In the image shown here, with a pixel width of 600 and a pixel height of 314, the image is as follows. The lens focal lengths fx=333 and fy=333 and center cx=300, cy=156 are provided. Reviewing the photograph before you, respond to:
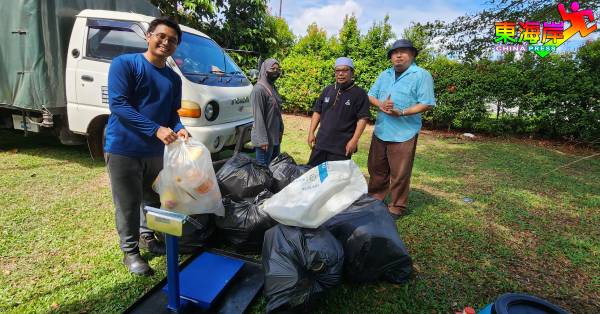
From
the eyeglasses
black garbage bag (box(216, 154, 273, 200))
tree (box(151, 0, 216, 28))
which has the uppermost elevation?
tree (box(151, 0, 216, 28))

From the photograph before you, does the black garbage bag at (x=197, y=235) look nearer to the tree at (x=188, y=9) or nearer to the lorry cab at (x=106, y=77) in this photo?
the lorry cab at (x=106, y=77)

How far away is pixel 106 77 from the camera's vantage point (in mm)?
3990

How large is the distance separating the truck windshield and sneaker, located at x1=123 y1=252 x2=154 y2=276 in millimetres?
2191

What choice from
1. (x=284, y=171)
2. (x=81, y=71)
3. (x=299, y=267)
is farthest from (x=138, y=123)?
(x=81, y=71)

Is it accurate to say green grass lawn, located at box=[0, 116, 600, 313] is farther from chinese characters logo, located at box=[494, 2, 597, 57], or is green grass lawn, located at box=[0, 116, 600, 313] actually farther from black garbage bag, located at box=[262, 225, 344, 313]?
chinese characters logo, located at box=[494, 2, 597, 57]

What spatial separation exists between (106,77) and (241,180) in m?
2.43

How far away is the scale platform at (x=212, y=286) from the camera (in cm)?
199

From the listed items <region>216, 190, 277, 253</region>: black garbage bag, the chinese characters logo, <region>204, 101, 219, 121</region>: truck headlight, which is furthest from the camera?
the chinese characters logo

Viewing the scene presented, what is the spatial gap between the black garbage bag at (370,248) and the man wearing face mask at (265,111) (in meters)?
1.33

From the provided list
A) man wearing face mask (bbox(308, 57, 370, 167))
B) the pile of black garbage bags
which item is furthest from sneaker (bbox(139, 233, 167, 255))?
man wearing face mask (bbox(308, 57, 370, 167))

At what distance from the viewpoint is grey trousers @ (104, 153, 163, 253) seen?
85.0 inches

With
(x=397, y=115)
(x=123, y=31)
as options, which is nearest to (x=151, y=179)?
(x=397, y=115)

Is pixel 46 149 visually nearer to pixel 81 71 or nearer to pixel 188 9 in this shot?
pixel 81 71

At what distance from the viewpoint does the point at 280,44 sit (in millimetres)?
12812
